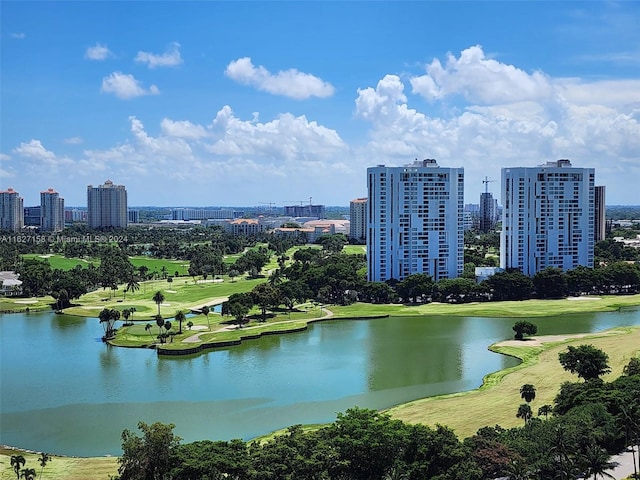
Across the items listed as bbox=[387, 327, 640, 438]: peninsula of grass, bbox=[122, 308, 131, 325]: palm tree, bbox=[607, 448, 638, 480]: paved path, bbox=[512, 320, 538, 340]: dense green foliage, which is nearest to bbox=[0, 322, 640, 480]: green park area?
A: bbox=[387, 327, 640, 438]: peninsula of grass

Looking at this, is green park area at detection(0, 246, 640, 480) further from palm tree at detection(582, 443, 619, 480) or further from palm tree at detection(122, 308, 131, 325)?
palm tree at detection(582, 443, 619, 480)

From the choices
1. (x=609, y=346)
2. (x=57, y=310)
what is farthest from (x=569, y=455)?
(x=57, y=310)

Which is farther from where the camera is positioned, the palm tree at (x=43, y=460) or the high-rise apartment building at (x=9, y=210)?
the high-rise apartment building at (x=9, y=210)

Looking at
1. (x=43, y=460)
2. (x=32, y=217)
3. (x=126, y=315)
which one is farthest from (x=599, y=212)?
(x=32, y=217)

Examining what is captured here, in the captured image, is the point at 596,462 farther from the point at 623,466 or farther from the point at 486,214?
the point at 486,214

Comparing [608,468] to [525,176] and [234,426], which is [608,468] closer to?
[234,426]

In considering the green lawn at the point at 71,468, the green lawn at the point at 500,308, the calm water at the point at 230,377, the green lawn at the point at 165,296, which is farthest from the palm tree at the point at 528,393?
the green lawn at the point at 165,296

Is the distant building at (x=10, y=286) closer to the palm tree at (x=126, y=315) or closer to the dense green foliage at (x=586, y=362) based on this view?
the palm tree at (x=126, y=315)
